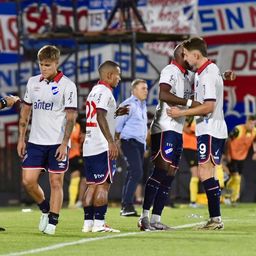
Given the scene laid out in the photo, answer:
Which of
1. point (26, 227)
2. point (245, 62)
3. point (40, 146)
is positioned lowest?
point (26, 227)

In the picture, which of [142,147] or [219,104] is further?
[142,147]

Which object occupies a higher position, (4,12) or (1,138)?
(4,12)

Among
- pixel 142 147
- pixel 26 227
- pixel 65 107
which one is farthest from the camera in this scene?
pixel 142 147

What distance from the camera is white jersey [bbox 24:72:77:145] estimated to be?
42.4ft

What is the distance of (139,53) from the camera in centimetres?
2416

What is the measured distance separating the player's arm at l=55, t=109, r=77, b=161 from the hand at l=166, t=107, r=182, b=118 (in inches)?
42.4

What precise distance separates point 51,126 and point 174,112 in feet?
4.49

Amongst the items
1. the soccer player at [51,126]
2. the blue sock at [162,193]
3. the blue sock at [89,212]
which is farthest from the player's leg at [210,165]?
the soccer player at [51,126]

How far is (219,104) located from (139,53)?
10.7m

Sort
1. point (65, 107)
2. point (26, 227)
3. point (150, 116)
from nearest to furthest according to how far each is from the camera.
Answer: point (65, 107), point (26, 227), point (150, 116)

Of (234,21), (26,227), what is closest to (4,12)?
(234,21)

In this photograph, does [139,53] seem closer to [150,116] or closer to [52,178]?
[150,116]

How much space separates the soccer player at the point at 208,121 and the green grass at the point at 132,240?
0.51m

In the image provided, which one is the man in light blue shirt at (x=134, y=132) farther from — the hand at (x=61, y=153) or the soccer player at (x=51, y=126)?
the hand at (x=61, y=153)
